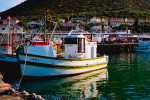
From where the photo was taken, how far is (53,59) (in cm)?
1947

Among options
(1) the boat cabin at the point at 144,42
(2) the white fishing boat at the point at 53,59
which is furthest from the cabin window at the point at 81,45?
(1) the boat cabin at the point at 144,42

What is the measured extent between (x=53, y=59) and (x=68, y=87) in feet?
11.6

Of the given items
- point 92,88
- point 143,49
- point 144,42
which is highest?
point 144,42

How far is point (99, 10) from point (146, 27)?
8016 centimetres

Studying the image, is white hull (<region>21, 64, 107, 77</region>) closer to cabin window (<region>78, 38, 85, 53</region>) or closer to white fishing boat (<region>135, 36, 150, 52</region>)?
cabin window (<region>78, 38, 85, 53</region>)

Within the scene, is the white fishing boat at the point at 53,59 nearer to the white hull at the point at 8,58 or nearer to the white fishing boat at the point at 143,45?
the white hull at the point at 8,58

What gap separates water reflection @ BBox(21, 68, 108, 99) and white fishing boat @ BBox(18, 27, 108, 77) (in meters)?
0.97

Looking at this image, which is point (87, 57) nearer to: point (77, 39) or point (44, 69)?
point (77, 39)

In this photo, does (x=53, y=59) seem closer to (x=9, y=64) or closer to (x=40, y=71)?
(x=40, y=71)

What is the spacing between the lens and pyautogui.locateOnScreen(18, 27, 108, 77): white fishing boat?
19016 mm

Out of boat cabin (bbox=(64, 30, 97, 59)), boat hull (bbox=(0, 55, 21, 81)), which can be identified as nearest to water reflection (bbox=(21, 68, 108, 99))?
boat cabin (bbox=(64, 30, 97, 59))

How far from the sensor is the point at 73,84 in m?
18.3

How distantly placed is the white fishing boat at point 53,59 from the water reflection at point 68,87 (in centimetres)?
97

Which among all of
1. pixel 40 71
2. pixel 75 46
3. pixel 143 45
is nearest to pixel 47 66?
pixel 40 71
